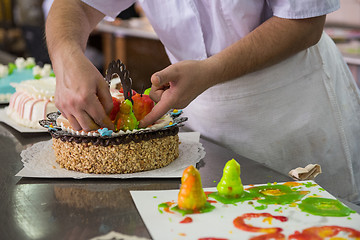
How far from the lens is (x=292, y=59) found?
67.1 inches

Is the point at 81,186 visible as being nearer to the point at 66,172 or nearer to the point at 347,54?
→ the point at 66,172

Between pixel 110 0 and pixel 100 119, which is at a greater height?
pixel 110 0

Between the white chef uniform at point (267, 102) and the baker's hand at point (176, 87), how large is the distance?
30 centimetres

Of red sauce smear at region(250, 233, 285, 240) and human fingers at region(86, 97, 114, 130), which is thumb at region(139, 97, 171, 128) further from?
red sauce smear at region(250, 233, 285, 240)

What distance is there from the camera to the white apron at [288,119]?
171 cm

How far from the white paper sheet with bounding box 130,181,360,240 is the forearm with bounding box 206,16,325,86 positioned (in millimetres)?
545

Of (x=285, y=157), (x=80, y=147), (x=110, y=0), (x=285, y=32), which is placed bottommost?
(x=285, y=157)

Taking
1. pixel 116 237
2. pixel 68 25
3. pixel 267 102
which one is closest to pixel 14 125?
pixel 68 25

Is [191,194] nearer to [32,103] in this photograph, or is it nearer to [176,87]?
[176,87]

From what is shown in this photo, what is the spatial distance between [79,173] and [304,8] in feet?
2.74

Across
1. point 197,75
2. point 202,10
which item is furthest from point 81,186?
point 202,10

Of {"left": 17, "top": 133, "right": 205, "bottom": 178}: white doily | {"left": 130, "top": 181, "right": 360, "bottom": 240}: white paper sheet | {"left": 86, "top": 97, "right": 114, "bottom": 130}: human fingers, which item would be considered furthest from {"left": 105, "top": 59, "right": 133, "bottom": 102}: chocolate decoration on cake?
{"left": 130, "top": 181, "right": 360, "bottom": 240}: white paper sheet

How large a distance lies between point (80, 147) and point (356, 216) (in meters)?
0.70

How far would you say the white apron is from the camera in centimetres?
171
